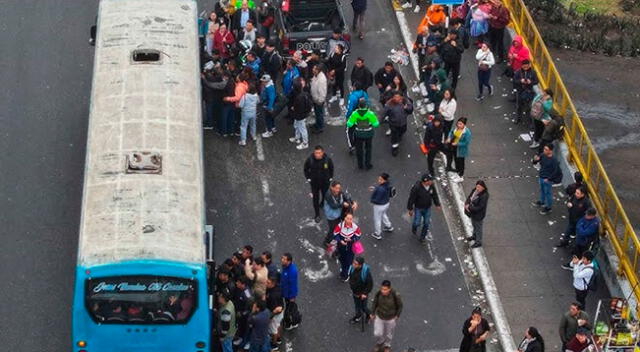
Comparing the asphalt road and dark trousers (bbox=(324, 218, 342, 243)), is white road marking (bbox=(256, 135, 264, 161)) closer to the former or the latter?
the asphalt road

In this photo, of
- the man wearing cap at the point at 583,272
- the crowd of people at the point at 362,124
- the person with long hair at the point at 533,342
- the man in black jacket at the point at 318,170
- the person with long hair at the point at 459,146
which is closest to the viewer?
the person with long hair at the point at 533,342

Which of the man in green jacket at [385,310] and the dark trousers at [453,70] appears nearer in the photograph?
the man in green jacket at [385,310]

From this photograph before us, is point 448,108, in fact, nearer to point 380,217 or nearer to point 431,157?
point 431,157

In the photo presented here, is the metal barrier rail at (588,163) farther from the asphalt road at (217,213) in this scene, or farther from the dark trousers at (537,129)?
the asphalt road at (217,213)

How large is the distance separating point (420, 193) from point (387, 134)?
4225 millimetres

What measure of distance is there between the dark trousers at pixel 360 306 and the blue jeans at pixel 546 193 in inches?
197

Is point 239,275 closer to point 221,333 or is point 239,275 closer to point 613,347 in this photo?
point 221,333

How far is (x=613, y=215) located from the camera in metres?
26.6

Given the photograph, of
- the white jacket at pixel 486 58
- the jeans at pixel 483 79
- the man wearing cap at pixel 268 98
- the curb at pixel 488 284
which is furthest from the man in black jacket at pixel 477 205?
the man wearing cap at pixel 268 98

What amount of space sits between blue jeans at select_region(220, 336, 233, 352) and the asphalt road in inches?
58.2

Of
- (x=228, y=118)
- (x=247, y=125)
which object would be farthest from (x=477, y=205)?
(x=228, y=118)

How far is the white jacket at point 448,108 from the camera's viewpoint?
29453 mm

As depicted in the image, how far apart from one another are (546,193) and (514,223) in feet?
2.83

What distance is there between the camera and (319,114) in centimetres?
3052
